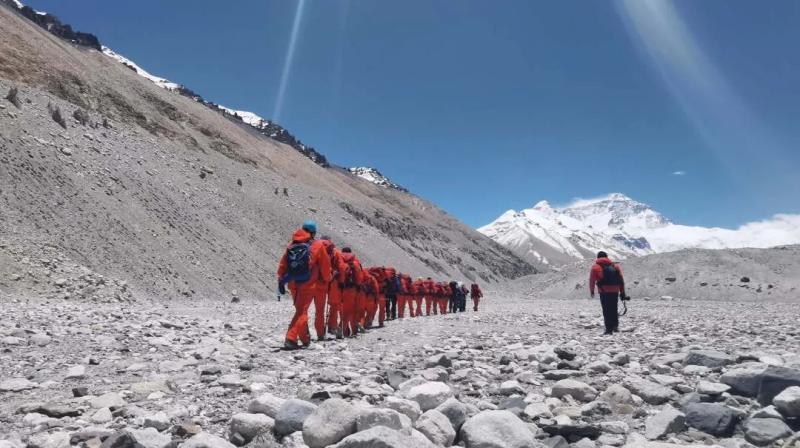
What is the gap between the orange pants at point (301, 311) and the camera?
33.1 feet

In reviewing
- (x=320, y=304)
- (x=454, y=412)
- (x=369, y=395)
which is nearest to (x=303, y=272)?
(x=320, y=304)

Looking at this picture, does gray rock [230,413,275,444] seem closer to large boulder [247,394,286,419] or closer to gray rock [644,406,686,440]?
large boulder [247,394,286,419]

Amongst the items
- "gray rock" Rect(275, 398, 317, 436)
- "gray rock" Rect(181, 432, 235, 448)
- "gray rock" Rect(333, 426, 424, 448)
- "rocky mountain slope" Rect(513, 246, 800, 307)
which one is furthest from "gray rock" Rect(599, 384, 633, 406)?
"rocky mountain slope" Rect(513, 246, 800, 307)

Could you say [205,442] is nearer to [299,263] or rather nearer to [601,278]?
[299,263]

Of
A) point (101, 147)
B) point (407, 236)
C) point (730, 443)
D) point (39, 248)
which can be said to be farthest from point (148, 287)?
point (407, 236)

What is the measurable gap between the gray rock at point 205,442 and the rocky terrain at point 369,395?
15mm

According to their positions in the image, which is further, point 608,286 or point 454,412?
point 608,286

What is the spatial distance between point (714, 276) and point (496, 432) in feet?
171

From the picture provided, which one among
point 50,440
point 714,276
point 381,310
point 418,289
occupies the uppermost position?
point 714,276

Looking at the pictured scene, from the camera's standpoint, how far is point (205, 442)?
403 centimetres

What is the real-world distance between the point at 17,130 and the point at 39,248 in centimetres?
1229

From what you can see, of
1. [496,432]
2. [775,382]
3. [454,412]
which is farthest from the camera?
[775,382]

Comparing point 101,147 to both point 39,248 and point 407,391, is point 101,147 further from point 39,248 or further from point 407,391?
point 407,391

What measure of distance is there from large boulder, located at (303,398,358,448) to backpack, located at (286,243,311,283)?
6.33 metres
